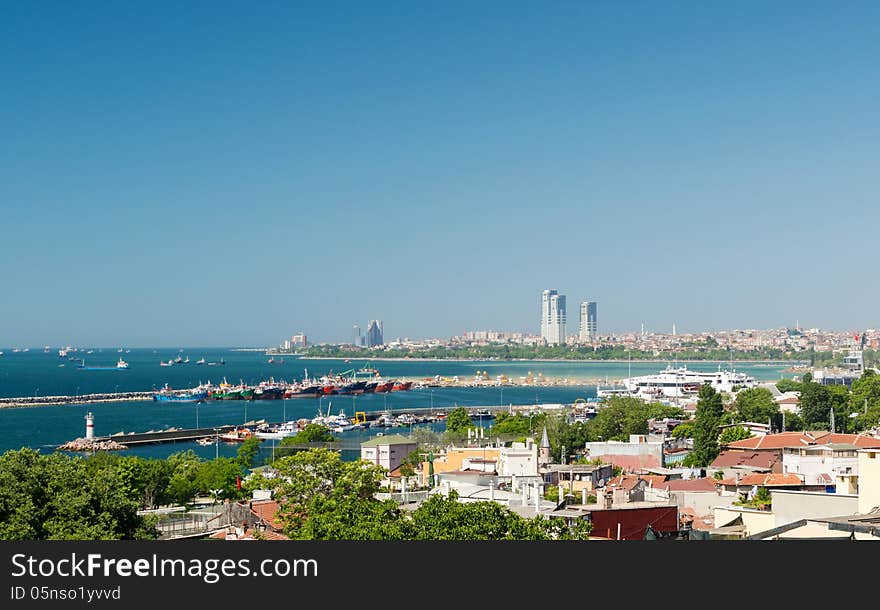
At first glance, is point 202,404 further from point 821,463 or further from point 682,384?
point 821,463

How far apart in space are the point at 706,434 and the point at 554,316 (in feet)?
372

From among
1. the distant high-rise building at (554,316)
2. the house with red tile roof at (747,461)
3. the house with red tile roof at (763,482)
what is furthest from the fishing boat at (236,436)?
the distant high-rise building at (554,316)

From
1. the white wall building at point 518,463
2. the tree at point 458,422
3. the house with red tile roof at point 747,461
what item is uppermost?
the white wall building at point 518,463

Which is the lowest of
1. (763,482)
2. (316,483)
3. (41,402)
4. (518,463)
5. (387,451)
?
(41,402)

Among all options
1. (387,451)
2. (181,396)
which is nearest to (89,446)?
(387,451)

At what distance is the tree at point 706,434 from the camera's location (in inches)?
714

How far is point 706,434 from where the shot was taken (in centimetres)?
1944

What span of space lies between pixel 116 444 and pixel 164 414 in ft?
41.2

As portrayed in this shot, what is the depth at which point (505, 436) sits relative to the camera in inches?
871

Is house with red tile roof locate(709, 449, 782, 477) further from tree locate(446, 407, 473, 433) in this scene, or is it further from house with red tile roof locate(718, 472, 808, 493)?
tree locate(446, 407, 473, 433)

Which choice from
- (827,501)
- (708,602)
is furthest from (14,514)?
(827,501)

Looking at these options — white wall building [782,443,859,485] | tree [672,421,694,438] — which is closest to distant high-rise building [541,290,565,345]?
tree [672,421,694,438]

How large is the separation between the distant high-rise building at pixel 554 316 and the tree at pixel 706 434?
354 feet

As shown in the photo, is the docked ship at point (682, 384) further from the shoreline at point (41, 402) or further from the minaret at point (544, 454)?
the minaret at point (544, 454)
